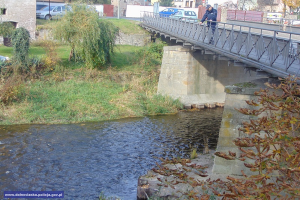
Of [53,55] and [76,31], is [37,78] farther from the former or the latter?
[76,31]

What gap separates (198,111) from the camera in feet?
67.1

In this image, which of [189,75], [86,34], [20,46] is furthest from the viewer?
[189,75]

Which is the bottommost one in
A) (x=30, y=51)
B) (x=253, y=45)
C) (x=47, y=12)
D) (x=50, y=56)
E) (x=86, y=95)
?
(x=86, y=95)

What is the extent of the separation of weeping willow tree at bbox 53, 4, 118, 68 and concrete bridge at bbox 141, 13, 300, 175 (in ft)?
13.4

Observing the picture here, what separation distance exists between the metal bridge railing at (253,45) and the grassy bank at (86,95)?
4.25 meters

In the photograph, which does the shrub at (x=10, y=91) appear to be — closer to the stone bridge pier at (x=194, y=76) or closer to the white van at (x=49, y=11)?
the stone bridge pier at (x=194, y=76)

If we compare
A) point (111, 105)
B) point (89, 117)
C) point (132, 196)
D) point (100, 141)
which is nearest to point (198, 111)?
point (111, 105)

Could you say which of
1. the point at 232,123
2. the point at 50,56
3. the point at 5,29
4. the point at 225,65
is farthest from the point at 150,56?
the point at 232,123

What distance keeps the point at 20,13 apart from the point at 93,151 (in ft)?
73.3

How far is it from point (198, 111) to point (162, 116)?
2.52 meters

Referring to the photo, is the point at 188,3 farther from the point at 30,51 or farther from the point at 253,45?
the point at 253,45

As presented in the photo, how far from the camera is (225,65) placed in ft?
73.5

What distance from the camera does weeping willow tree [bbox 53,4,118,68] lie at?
21.4 meters

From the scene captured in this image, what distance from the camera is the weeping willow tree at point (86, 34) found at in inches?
843
